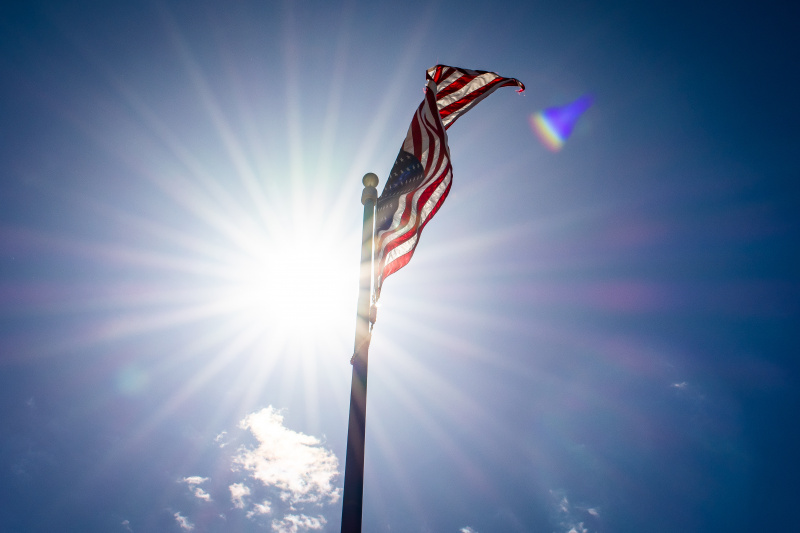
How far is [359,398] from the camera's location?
16.8 feet

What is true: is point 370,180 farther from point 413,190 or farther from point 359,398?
point 359,398

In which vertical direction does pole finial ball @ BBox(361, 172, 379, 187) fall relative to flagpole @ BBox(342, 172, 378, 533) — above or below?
above

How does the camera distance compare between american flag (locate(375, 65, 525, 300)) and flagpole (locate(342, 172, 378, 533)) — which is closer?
flagpole (locate(342, 172, 378, 533))

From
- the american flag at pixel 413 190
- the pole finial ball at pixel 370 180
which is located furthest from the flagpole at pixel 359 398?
the american flag at pixel 413 190

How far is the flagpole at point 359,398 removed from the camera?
4660 mm

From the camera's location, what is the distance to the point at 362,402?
512 centimetres

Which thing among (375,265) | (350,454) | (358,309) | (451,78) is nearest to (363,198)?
(375,265)

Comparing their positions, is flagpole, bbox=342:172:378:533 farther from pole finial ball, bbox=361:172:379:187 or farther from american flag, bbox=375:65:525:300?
american flag, bbox=375:65:525:300

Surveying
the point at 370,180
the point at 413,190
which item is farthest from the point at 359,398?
the point at 413,190

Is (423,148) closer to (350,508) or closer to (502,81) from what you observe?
(502,81)

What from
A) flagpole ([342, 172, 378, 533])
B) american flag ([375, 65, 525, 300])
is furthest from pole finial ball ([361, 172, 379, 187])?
american flag ([375, 65, 525, 300])

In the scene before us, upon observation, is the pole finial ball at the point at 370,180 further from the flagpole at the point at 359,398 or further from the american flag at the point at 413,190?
the american flag at the point at 413,190

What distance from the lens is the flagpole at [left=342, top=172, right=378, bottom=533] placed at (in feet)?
15.3

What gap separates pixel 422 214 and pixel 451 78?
402 cm
